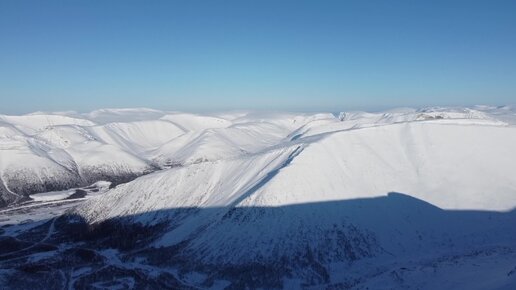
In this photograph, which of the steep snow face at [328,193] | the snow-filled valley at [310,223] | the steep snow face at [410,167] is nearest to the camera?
the snow-filled valley at [310,223]

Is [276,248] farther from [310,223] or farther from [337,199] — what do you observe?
[337,199]

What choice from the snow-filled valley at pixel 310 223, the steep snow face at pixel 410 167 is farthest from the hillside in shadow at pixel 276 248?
the steep snow face at pixel 410 167

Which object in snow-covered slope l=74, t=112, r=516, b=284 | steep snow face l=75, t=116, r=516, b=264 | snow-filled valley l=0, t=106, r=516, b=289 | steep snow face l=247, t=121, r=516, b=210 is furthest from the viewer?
steep snow face l=247, t=121, r=516, b=210

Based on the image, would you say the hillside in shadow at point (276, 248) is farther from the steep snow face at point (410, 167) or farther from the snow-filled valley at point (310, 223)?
the steep snow face at point (410, 167)

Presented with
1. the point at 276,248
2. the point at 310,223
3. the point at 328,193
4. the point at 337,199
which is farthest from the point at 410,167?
the point at 276,248

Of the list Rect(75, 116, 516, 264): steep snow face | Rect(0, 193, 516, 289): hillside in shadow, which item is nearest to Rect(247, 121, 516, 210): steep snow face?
Rect(75, 116, 516, 264): steep snow face

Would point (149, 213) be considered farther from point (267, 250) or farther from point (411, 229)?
point (411, 229)

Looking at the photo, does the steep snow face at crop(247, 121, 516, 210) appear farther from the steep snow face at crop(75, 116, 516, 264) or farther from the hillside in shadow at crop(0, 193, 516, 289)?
the hillside in shadow at crop(0, 193, 516, 289)

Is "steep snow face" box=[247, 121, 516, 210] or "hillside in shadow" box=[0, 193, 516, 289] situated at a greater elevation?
"steep snow face" box=[247, 121, 516, 210]
